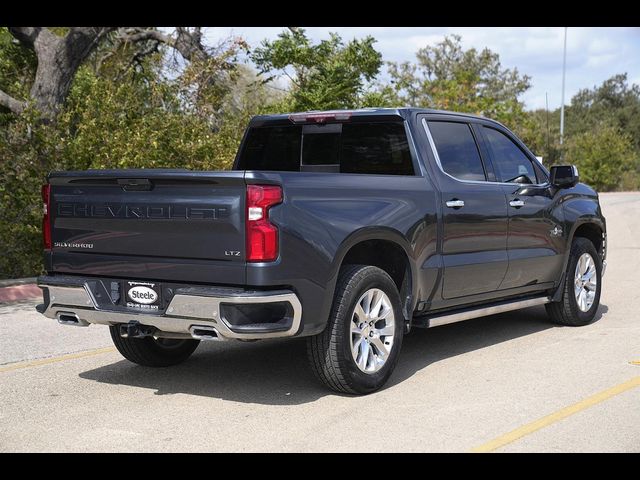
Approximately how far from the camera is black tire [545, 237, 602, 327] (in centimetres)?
860

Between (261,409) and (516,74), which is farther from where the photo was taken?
(516,74)

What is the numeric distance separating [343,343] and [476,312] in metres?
1.79

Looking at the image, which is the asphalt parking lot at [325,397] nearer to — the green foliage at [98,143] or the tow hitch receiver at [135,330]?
the tow hitch receiver at [135,330]

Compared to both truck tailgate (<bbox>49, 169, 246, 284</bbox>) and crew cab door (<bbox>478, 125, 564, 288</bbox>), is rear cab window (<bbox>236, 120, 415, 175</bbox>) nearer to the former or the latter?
crew cab door (<bbox>478, 125, 564, 288</bbox>)

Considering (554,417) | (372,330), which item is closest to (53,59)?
(372,330)

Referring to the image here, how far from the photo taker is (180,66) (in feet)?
73.9

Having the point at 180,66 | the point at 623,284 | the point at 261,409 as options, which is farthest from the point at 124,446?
the point at 180,66

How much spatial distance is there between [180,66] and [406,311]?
17099mm

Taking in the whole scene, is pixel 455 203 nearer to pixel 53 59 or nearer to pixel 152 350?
pixel 152 350

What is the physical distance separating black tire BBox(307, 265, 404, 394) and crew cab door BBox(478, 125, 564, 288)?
2034 millimetres

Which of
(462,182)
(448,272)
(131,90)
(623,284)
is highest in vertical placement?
(131,90)
